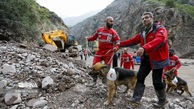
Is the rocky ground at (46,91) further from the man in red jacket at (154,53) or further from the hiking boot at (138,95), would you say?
the man in red jacket at (154,53)

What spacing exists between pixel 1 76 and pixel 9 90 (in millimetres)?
690

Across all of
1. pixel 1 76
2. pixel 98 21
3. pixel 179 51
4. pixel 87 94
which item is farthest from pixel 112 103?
pixel 98 21

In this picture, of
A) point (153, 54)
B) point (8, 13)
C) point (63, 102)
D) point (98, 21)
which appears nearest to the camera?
point (153, 54)

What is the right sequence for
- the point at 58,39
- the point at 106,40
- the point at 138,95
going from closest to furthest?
1. the point at 138,95
2. the point at 106,40
3. the point at 58,39

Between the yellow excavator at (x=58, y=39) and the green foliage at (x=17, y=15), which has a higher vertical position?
the green foliage at (x=17, y=15)

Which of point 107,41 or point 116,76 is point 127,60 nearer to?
point 107,41

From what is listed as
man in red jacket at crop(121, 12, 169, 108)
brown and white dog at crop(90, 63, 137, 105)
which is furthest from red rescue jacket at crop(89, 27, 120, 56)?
man in red jacket at crop(121, 12, 169, 108)

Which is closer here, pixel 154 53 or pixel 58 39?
pixel 154 53

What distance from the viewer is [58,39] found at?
12.6 meters

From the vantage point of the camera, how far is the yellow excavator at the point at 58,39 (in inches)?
402

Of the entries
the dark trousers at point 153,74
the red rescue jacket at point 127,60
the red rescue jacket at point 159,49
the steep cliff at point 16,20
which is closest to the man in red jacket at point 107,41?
the dark trousers at point 153,74

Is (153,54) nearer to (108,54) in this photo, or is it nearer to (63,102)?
(108,54)

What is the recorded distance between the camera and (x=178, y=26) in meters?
27.5

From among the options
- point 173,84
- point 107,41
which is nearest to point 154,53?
point 107,41
